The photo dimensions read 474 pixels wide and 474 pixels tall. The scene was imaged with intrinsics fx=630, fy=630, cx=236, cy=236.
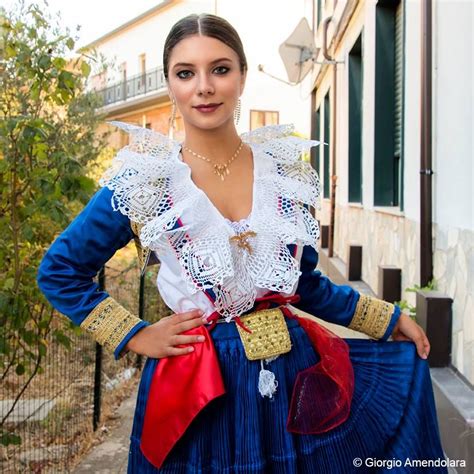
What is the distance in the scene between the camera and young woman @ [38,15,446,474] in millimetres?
1625

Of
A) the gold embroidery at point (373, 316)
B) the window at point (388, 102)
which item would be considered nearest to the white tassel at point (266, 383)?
the gold embroidery at point (373, 316)

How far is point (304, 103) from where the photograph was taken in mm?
22125

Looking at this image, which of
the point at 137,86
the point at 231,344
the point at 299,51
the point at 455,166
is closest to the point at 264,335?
the point at 231,344

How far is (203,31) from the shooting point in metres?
1.71

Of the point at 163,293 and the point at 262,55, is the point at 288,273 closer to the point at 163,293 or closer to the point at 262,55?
the point at 163,293

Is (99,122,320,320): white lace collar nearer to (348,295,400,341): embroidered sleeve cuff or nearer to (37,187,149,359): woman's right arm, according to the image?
(37,187,149,359): woman's right arm

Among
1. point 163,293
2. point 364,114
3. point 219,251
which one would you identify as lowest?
point 163,293

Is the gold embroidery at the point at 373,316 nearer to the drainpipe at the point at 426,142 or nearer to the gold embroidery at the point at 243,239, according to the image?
the gold embroidery at the point at 243,239

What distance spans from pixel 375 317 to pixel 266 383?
480 millimetres

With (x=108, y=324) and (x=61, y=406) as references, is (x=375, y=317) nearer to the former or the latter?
(x=108, y=324)

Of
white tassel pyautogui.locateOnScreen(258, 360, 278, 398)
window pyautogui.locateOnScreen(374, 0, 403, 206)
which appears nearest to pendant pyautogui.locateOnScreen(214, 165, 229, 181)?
white tassel pyautogui.locateOnScreen(258, 360, 278, 398)

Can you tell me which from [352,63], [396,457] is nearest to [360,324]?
[396,457]

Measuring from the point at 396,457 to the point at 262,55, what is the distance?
73.3 feet

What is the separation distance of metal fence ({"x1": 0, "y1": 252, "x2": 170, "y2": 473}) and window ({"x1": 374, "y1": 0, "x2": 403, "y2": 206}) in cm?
266
